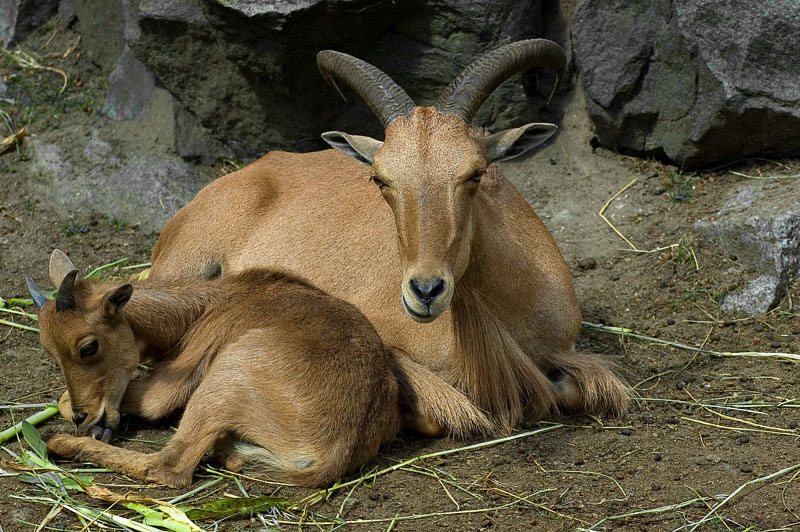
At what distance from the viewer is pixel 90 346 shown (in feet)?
18.5

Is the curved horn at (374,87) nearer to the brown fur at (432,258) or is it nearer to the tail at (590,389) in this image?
the brown fur at (432,258)

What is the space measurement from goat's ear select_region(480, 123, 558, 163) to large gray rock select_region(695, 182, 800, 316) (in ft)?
7.73

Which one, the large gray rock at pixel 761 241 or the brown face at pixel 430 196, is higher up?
the brown face at pixel 430 196

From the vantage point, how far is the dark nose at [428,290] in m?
4.86

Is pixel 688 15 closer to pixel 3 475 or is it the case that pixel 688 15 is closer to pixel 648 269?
pixel 648 269

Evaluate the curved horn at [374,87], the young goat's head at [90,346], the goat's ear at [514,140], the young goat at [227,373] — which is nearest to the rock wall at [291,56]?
the curved horn at [374,87]

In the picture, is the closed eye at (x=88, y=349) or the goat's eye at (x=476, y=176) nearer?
the goat's eye at (x=476, y=176)

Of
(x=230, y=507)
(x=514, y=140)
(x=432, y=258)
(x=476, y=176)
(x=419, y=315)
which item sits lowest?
(x=230, y=507)

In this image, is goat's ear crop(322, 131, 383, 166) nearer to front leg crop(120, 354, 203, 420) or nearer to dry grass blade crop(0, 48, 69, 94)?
front leg crop(120, 354, 203, 420)

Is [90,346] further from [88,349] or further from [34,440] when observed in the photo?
[34,440]

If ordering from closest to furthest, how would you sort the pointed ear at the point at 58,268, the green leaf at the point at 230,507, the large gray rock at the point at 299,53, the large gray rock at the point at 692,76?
1. the green leaf at the point at 230,507
2. the pointed ear at the point at 58,268
3. the large gray rock at the point at 692,76
4. the large gray rock at the point at 299,53

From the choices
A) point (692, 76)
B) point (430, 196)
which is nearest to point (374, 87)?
point (430, 196)

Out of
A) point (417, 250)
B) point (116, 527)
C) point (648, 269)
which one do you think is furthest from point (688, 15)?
point (116, 527)

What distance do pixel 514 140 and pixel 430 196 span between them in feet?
2.30
